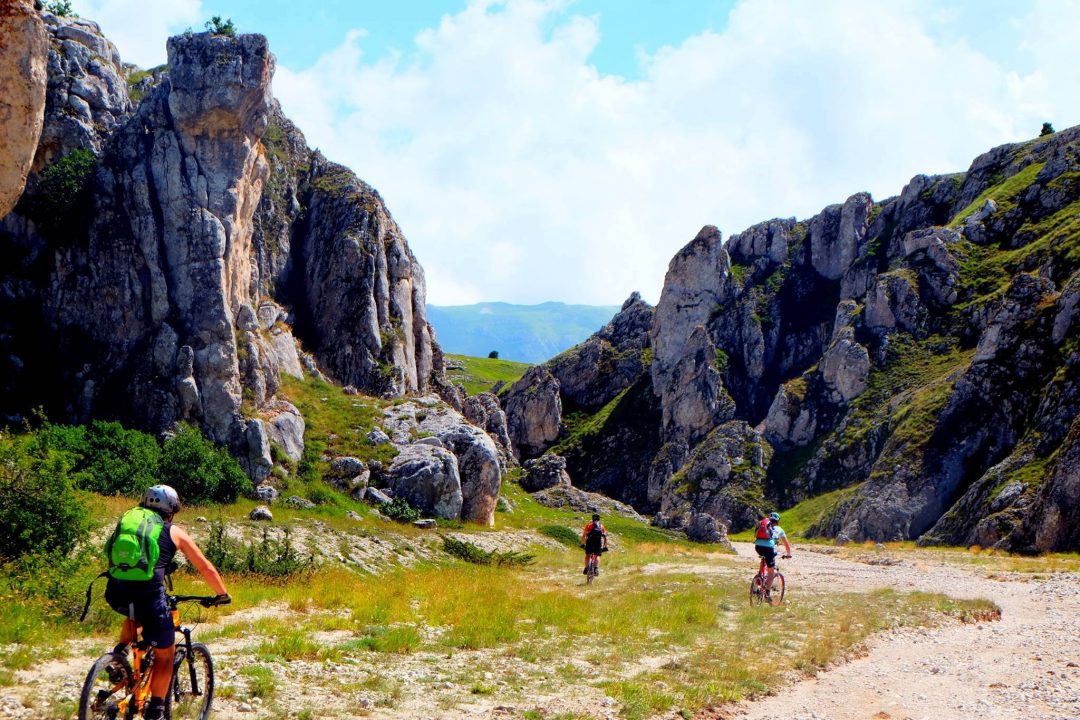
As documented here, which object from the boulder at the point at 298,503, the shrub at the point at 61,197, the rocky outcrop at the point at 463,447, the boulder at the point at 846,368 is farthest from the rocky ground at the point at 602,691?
the boulder at the point at 846,368

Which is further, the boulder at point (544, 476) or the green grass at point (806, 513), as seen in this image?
the boulder at point (544, 476)

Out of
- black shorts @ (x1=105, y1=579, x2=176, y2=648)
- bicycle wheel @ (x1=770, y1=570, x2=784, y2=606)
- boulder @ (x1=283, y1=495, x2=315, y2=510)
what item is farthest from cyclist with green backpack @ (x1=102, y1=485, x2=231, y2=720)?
boulder @ (x1=283, y1=495, x2=315, y2=510)

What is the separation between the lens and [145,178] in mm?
44281

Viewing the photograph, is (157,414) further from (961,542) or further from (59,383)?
(961,542)

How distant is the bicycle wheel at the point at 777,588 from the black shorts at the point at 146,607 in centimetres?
2032

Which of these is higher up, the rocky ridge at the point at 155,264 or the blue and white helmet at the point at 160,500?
the rocky ridge at the point at 155,264

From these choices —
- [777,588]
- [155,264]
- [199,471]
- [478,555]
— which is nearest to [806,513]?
[478,555]

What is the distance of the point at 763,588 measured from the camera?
79.5 feet

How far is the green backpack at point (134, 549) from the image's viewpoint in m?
8.49

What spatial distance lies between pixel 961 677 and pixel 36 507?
20.8 metres

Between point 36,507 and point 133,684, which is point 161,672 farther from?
point 36,507

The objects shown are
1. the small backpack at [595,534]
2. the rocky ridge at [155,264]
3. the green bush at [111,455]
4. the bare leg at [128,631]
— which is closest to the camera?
the bare leg at [128,631]

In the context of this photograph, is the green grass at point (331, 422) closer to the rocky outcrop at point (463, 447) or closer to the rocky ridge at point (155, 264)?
the rocky ridge at point (155, 264)

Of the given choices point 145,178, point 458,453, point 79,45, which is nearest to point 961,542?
point 458,453
